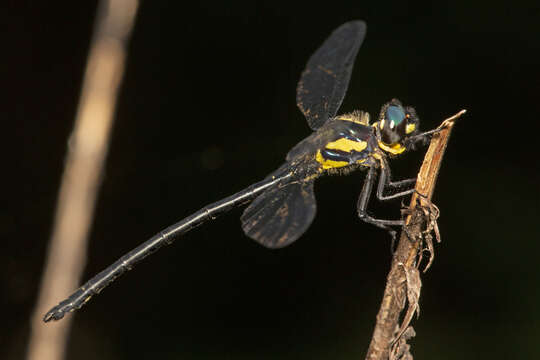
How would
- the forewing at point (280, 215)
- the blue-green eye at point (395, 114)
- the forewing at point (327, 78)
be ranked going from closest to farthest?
the forewing at point (280, 215), the blue-green eye at point (395, 114), the forewing at point (327, 78)

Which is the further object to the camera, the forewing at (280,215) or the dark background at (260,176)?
the dark background at (260,176)

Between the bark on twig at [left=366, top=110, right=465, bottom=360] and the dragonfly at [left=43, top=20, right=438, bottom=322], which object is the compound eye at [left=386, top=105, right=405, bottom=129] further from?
the bark on twig at [left=366, top=110, right=465, bottom=360]

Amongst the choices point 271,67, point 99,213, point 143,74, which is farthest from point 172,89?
point 99,213

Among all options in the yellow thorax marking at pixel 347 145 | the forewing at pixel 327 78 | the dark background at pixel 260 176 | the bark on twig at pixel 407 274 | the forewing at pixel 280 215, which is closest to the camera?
the bark on twig at pixel 407 274

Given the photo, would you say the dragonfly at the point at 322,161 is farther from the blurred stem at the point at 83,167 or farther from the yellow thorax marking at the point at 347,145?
the blurred stem at the point at 83,167

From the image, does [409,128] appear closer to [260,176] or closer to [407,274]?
[407,274]

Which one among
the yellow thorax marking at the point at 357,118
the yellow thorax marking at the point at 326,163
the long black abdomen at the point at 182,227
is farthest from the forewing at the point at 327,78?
the long black abdomen at the point at 182,227

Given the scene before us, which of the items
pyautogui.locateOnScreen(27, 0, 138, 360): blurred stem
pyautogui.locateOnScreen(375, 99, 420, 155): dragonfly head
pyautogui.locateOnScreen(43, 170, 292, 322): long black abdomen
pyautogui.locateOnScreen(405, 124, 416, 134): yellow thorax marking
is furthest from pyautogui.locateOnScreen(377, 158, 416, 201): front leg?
pyautogui.locateOnScreen(27, 0, 138, 360): blurred stem

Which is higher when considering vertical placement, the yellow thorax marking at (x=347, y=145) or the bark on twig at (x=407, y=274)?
the yellow thorax marking at (x=347, y=145)
